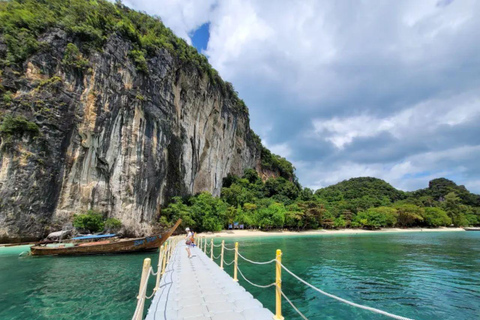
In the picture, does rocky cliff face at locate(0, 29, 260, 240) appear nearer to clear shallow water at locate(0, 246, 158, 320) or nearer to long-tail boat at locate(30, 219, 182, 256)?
long-tail boat at locate(30, 219, 182, 256)

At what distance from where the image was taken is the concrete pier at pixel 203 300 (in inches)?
147

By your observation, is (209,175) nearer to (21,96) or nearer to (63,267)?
(21,96)

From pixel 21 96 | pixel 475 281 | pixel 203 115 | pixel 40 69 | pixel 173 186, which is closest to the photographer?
pixel 475 281

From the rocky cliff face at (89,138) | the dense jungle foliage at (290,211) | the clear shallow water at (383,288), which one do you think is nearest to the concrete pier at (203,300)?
the clear shallow water at (383,288)

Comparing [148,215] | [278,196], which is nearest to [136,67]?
[148,215]

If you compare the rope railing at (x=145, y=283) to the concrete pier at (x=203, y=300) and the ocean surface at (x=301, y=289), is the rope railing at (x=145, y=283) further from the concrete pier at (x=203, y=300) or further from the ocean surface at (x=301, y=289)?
the ocean surface at (x=301, y=289)

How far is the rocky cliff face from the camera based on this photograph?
20.4 metres

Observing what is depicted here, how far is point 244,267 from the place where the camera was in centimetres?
1119

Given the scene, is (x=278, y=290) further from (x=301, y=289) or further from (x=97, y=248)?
(x=97, y=248)

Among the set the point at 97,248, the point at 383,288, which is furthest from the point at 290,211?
the point at 383,288

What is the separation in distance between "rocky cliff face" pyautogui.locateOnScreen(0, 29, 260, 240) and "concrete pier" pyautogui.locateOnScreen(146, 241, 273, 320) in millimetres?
20672

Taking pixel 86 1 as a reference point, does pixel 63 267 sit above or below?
below

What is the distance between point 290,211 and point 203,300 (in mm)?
38966

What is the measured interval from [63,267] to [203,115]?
27499mm
